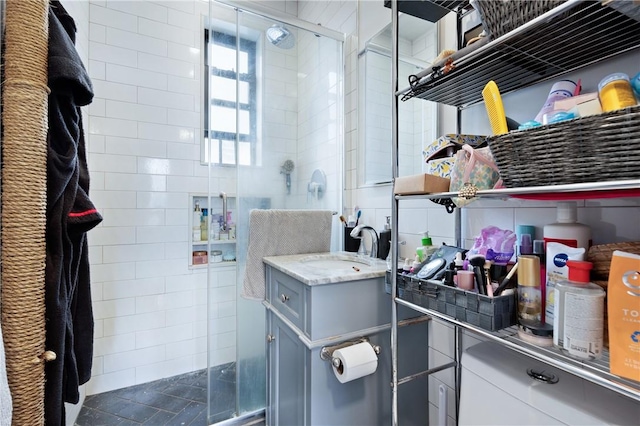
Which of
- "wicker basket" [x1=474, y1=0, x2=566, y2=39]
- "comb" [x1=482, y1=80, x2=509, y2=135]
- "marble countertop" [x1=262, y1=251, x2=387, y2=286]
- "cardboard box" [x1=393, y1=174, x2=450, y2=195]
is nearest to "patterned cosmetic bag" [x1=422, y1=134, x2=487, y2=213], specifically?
"cardboard box" [x1=393, y1=174, x2=450, y2=195]

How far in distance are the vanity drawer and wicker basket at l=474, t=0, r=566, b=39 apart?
0.91 m

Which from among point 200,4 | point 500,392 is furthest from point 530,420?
point 200,4

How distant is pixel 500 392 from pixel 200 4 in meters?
2.76

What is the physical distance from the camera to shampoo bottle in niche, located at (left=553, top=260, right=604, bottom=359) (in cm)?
50

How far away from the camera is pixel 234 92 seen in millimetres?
1543

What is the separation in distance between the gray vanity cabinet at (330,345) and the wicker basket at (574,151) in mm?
691

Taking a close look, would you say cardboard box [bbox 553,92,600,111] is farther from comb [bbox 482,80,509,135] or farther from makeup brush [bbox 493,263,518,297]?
makeup brush [bbox 493,263,518,297]

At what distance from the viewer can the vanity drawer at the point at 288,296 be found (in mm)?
1089

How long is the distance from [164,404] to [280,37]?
7.59 ft

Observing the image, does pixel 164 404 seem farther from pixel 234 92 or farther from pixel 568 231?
pixel 568 231

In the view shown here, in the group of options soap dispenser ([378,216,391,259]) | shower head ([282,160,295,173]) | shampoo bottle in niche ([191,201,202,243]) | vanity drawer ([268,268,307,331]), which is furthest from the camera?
shampoo bottle in niche ([191,201,202,243])

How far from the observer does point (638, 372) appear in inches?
17.1

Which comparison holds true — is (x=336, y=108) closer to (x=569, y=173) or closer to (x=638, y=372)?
(x=569, y=173)

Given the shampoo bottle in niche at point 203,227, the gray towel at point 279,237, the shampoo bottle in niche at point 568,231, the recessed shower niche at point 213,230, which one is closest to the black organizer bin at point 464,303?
the shampoo bottle in niche at point 568,231
